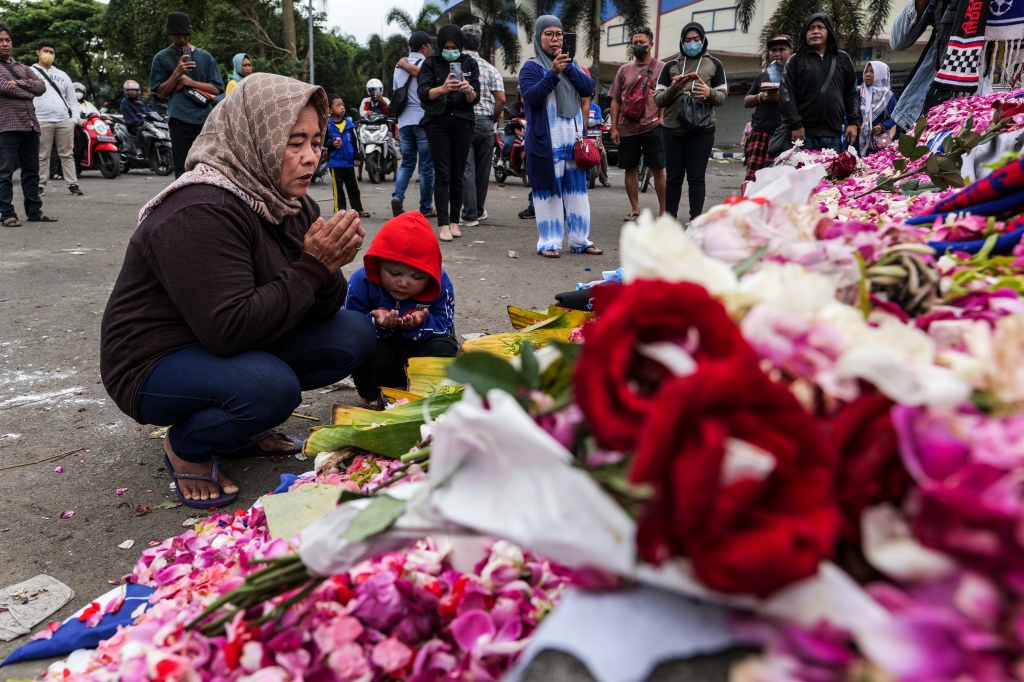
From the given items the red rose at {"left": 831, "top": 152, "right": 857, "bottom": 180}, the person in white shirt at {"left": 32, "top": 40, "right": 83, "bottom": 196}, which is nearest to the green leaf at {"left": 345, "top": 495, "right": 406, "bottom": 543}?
the red rose at {"left": 831, "top": 152, "right": 857, "bottom": 180}

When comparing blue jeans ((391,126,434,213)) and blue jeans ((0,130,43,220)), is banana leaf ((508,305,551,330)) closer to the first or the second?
blue jeans ((391,126,434,213))

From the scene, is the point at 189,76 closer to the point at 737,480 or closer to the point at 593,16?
the point at 737,480

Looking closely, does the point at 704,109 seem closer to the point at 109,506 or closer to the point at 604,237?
the point at 604,237

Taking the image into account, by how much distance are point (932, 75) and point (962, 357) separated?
13.8 feet

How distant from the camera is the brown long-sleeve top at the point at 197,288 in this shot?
233 cm

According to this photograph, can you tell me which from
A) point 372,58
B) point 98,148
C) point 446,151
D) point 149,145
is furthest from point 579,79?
A: point 372,58

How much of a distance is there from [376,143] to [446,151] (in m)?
6.99

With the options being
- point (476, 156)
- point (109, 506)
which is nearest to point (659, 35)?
point (476, 156)

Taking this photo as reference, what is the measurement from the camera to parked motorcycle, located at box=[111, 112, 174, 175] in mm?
14320

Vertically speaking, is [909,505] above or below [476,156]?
below

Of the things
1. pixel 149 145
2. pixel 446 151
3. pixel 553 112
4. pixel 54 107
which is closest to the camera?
pixel 553 112

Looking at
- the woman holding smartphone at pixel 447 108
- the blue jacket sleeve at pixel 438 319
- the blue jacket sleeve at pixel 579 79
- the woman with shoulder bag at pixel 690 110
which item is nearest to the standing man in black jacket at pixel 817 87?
the woman with shoulder bag at pixel 690 110

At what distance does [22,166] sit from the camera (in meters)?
7.74

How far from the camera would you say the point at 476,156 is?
7723 mm
